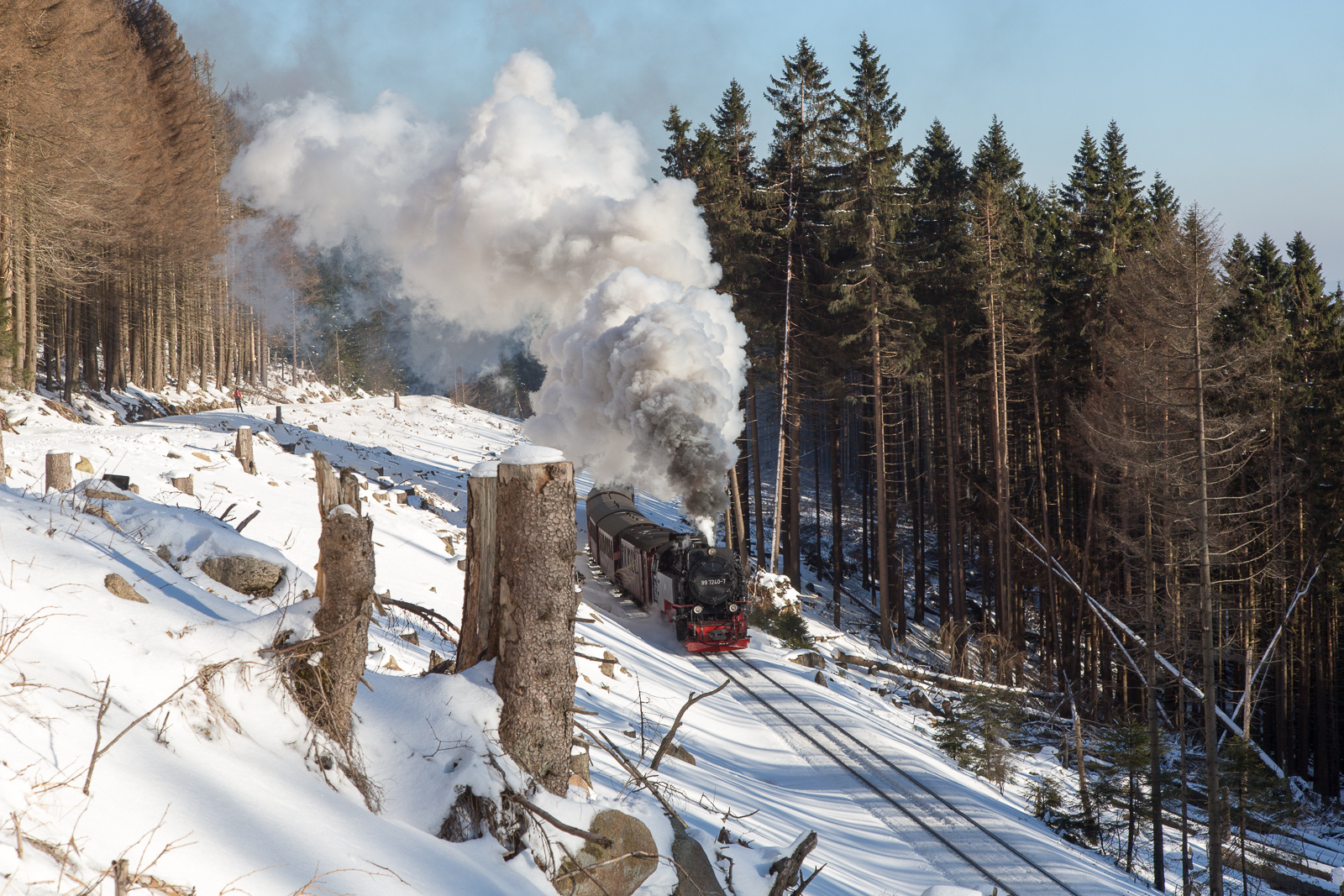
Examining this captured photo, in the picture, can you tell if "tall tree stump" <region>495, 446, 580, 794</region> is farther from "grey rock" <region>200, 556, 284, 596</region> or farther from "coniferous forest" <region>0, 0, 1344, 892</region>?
"coniferous forest" <region>0, 0, 1344, 892</region>

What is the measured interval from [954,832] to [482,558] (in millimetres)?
8407

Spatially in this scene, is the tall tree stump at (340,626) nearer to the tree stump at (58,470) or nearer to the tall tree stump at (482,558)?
the tall tree stump at (482,558)

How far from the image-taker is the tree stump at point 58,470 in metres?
10.2

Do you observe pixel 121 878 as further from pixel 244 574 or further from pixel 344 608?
pixel 244 574

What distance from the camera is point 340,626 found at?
14.4 feet

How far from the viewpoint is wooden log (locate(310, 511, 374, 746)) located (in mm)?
4344

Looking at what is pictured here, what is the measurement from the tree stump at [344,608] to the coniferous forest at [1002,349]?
1357 centimetres

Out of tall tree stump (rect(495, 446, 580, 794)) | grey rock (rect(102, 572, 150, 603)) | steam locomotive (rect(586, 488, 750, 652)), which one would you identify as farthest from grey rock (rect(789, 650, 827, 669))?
grey rock (rect(102, 572, 150, 603))

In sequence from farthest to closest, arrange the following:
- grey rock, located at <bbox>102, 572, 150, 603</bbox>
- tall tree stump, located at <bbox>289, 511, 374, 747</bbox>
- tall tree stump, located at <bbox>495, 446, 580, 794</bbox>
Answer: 1. tall tree stump, located at <bbox>495, 446, 580, 794</bbox>
2. grey rock, located at <bbox>102, 572, 150, 603</bbox>
3. tall tree stump, located at <bbox>289, 511, 374, 747</bbox>

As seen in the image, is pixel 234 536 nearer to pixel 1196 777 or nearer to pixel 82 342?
pixel 1196 777

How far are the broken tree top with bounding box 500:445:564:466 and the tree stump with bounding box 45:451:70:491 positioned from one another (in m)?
8.87

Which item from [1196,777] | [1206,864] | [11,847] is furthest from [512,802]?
[1196,777]

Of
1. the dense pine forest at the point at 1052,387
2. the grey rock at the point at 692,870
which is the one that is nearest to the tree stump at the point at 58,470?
the grey rock at the point at 692,870

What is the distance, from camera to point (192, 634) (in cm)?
417
